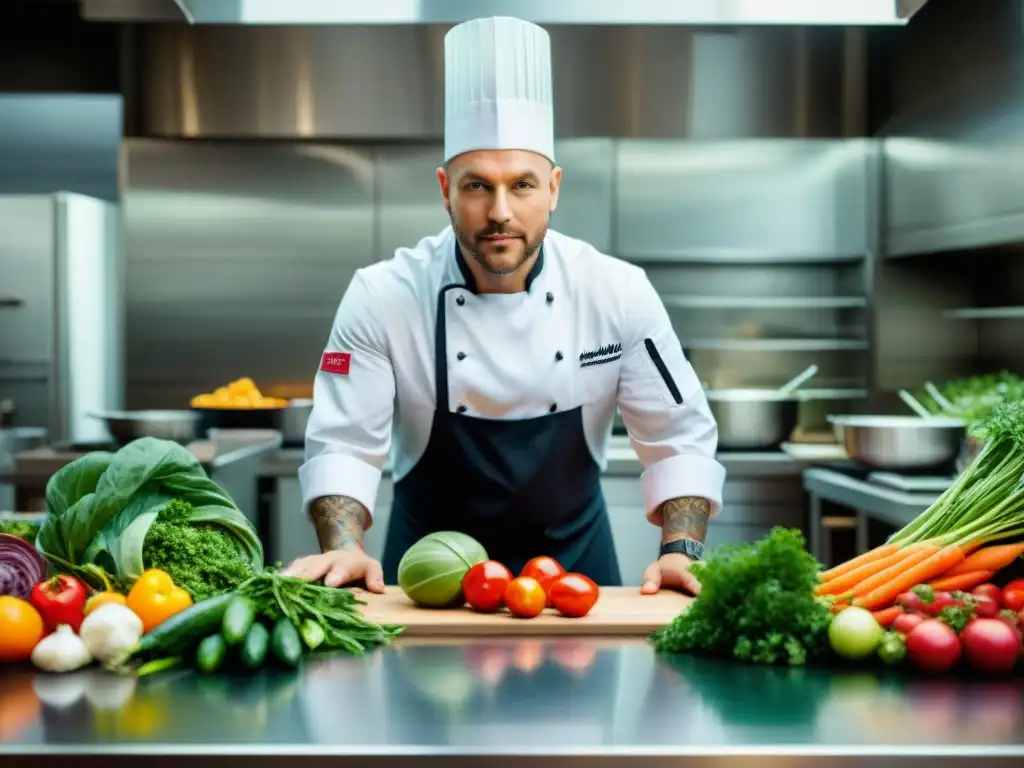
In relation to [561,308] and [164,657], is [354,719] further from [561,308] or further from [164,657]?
[561,308]

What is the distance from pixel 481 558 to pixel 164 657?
0.53m

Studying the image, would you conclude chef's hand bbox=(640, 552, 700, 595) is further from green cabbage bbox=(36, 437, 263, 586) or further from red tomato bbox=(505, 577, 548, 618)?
green cabbage bbox=(36, 437, 263, 586)

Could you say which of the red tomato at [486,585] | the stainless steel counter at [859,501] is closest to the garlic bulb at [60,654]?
the red tomato at [486,585]

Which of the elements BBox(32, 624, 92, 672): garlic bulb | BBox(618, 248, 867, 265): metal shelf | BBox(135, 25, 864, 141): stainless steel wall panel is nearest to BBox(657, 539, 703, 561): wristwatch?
BBox(32, 624, 92, 672): garlic bulb

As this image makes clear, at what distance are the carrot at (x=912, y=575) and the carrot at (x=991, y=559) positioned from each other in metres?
0.01

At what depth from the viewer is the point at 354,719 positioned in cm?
133

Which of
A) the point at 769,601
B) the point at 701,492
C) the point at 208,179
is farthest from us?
the point at 208,179

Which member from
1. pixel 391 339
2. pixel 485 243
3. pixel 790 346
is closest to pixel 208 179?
pixel 790 346

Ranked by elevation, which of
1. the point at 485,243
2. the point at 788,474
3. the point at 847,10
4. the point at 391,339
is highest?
the point at 847,10

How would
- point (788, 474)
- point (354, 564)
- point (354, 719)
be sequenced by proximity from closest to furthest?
1. point (354, 719)
2. point (354, 564)
3. point (788, 474)

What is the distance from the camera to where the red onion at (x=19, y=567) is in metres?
1.73

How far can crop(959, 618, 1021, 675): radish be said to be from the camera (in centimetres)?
153

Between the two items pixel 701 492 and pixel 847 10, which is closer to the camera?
pixel 847 10

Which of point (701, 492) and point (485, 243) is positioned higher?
point (485, 243)
